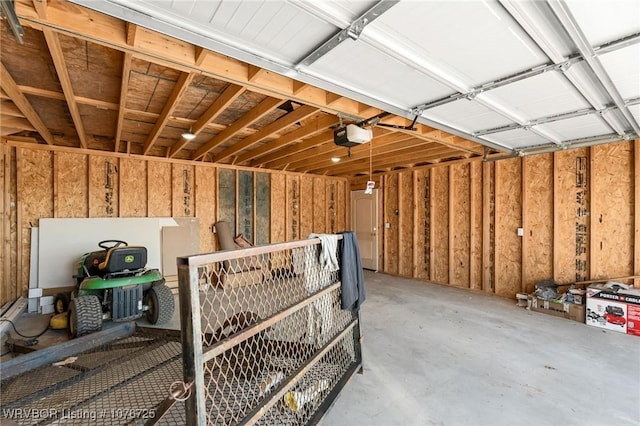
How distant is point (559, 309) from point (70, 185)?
811cm

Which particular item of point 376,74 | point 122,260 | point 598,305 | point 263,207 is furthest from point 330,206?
point 376,74

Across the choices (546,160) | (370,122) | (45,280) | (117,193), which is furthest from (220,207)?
(546,160)

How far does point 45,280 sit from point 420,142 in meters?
6.36

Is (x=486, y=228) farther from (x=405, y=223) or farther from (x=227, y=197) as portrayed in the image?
(x=227, y=197)

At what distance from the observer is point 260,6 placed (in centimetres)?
147

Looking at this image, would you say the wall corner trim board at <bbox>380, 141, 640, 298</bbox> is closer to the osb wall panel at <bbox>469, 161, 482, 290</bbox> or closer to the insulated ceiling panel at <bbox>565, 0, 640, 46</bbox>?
the osb wall panel at <bbox>469, 161, 482, 290</bbox>

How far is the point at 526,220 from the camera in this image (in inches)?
195

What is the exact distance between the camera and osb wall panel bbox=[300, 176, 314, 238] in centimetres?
761

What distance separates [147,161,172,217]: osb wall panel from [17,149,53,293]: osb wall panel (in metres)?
1.40

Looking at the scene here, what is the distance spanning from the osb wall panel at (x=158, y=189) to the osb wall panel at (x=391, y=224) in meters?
5.16

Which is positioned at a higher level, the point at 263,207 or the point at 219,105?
the point at 219,105

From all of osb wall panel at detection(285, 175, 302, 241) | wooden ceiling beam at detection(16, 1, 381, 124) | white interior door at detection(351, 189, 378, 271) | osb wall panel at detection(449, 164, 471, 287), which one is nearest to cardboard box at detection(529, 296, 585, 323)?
osb wall panel at detection(449, 164, 471, 287)

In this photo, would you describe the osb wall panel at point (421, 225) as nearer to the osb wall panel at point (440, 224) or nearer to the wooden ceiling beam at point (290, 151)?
the osb wall panel at point (440, 224)

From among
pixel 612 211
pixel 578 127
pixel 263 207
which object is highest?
pixel 578 127
